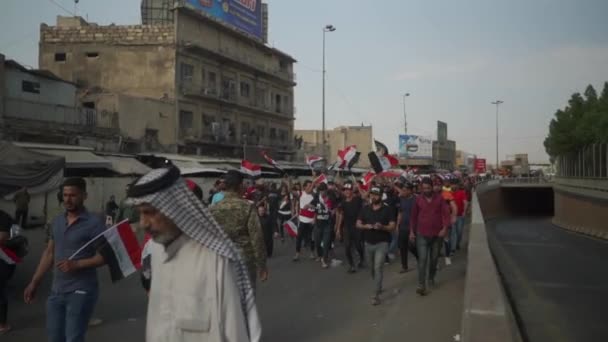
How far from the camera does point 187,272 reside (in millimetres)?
2654

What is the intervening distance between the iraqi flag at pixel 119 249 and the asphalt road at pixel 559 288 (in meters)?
5.39

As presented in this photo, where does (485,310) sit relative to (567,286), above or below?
above

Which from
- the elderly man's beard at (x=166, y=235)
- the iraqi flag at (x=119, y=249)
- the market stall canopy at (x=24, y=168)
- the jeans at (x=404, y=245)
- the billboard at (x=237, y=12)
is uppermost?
the billboard at (x=237, y=12)

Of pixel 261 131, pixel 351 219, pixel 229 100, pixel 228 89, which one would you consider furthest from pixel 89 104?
pixel 351 219

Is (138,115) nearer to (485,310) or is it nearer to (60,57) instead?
(60,57)

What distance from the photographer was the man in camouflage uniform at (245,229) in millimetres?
5004

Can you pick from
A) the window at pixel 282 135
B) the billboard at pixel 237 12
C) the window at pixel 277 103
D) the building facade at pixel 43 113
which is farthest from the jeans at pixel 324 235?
the window at pixel 277 103

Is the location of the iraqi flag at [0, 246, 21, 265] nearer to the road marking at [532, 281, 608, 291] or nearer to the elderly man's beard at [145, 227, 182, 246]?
the elderly man's beard at [145, 227, 182, 246]

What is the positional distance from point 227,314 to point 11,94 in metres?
26.8

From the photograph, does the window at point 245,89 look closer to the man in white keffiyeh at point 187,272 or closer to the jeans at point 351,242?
the jeans at point 351,242

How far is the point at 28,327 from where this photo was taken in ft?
22.1

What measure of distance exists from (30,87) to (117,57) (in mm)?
13143

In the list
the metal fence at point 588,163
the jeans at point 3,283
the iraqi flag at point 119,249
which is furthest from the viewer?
the metal fence at point 588,163

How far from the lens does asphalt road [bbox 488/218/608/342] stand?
7.80 meters
